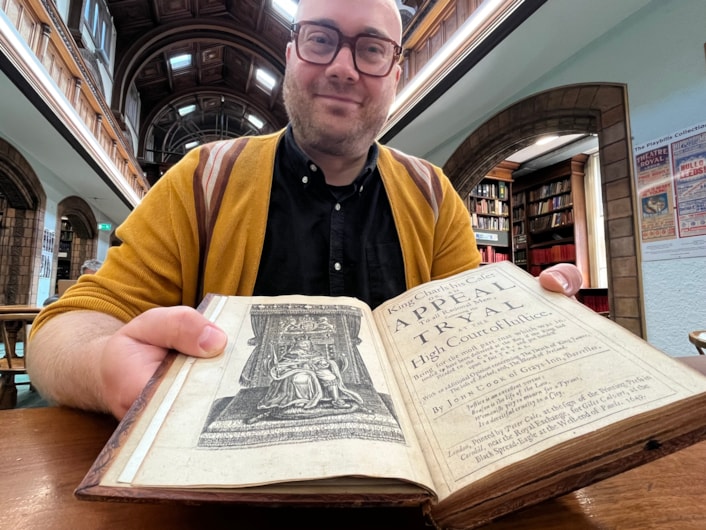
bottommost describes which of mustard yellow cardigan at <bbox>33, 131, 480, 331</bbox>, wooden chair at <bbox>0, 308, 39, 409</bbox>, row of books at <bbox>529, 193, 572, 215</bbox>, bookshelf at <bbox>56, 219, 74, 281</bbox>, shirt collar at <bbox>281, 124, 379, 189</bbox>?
wooden chair at <bbox>0, 308, 39, 409</bbox>

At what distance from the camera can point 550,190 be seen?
20.3 feet

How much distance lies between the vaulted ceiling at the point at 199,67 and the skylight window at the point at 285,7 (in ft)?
0.19

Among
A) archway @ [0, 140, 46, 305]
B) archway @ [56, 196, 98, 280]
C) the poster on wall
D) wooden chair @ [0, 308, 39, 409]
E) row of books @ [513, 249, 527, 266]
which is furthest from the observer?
archway @ [56, 196, 98, 280]

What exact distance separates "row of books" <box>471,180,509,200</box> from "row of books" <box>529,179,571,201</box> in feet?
2.29

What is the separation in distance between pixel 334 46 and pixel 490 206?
18.4 ft

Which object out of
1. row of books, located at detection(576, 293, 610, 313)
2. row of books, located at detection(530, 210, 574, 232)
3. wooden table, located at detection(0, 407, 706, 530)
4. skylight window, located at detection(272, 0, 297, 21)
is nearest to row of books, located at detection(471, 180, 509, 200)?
row of books, located at detection(530, 210, 574, 232)

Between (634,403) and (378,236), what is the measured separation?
69 centimetres

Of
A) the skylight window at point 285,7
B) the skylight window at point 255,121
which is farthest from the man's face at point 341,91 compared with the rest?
the skylight window at point 255,121

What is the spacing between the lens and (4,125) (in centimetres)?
427

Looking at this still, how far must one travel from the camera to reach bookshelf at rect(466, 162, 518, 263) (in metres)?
5.87

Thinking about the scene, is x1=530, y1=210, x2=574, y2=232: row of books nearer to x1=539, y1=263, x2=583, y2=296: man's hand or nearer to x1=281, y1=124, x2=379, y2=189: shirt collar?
x1=281, y1=124, x2=379, y2=189: shirt collar

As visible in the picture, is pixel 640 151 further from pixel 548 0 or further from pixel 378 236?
pixel 378 236

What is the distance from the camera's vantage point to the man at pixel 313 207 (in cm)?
77

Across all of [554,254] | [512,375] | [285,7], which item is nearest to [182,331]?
[512,375]
